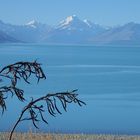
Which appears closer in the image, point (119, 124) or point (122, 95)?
point (119, 124)

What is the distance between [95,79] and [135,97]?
45.7 feet

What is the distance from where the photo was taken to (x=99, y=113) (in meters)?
27.7

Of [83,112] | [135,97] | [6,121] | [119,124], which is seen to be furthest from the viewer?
[135,97]

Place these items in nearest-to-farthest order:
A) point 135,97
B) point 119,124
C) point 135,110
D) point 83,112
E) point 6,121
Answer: point 6,121
point 119,124
point 83,112
point 135,110
point 135,97

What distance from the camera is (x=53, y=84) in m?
43.8

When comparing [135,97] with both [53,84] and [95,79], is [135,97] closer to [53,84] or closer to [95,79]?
[53,84]

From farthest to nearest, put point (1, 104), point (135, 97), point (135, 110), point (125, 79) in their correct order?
1. point (125, 79)
2. point (135, 97)
3. point (135, 110)
4. point (1, 104)

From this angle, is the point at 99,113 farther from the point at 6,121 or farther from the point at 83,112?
the point at 6,121

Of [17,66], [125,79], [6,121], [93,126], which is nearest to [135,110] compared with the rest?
[93,126]

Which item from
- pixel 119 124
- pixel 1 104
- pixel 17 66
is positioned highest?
pixel 17 66

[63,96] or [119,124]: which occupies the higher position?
[63,96]

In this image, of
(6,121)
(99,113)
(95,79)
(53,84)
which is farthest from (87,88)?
(6,121)

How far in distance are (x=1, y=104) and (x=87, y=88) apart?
39.5m

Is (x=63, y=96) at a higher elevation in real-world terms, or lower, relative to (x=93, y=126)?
higher
